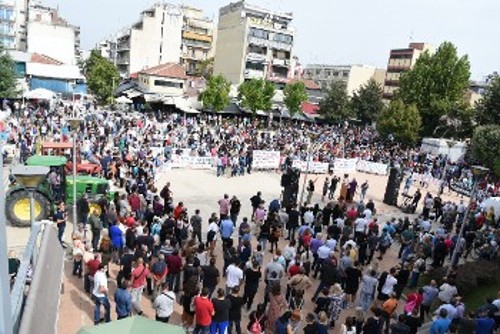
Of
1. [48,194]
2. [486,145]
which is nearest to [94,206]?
[48,194]

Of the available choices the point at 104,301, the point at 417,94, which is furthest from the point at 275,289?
the point at 417,94

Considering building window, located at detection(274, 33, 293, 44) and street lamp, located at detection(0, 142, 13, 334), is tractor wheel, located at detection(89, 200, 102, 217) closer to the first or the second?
street lamp, located at detection(0, 142, 13, 334)

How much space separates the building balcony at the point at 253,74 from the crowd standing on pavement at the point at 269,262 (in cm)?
3788

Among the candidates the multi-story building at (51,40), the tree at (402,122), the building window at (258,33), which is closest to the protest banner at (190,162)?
the tree at (402,122)

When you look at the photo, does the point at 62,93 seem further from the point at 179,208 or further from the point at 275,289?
the point at 275,289

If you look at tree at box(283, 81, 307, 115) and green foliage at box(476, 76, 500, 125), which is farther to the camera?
tree at box(283, 81, 307, 115)

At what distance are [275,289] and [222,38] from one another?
60833 millimetres

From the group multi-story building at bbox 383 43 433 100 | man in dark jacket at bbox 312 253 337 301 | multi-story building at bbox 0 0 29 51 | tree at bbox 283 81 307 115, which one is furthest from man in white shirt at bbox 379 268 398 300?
multi-story building at bbox 0 0 29 51

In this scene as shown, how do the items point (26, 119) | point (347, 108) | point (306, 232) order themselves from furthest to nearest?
point (347, 108) < point (26, 119) < point (306, 232)

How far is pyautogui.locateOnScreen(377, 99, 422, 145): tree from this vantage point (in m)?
42.9

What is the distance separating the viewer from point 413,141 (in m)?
43.8

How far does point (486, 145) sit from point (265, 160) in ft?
57.6

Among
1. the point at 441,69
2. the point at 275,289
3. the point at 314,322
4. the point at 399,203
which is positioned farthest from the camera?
the point at 441,69

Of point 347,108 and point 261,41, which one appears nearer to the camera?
point 347,108
